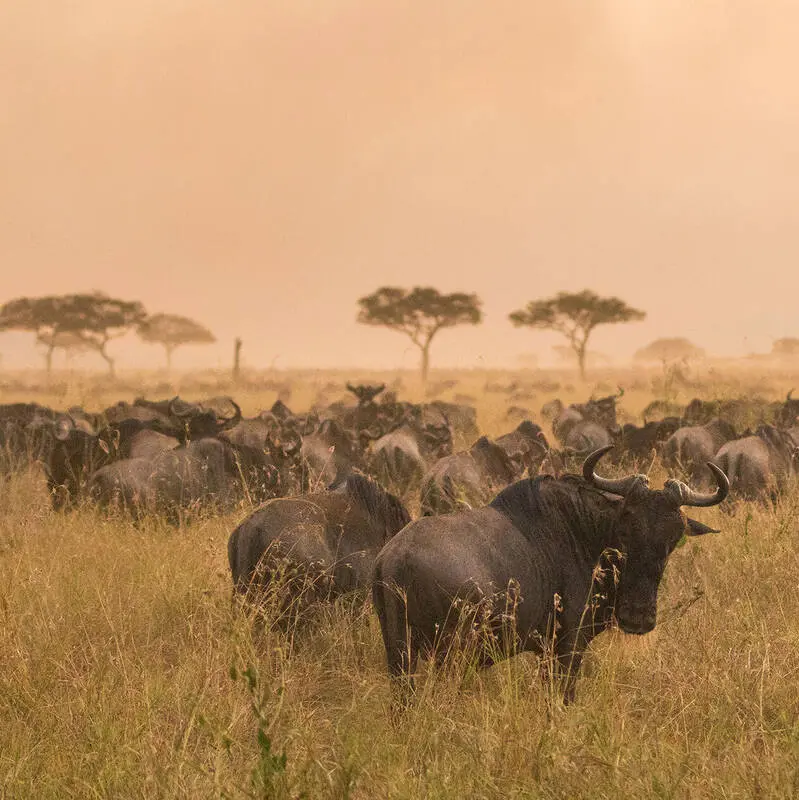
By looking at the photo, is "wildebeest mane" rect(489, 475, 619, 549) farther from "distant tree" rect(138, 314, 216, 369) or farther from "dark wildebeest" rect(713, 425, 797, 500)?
"distant tree" rect(138, 314, 216, 369)

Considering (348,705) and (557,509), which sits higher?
(557,509)

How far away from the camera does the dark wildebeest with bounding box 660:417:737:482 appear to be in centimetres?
1048

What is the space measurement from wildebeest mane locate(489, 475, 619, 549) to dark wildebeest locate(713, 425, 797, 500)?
5.32 meters

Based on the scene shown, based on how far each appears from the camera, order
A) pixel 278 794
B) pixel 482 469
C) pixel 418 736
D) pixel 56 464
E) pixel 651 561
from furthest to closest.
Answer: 1. pixel 56 464
2. pixel 482 469
3. pixel 651 561
4. pixel 418 736
5. pixel 278 794

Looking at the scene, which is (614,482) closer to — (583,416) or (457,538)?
(457,538)

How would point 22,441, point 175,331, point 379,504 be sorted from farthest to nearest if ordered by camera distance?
point 175,331
point 22,441
point 379,504

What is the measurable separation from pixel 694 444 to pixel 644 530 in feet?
23.1

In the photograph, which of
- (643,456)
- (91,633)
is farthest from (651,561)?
(643,456)

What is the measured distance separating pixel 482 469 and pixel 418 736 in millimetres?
5004

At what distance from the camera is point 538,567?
4289 mm

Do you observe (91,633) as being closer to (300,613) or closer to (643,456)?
(300,613)

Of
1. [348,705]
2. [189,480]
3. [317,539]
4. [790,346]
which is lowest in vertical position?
[348,705]

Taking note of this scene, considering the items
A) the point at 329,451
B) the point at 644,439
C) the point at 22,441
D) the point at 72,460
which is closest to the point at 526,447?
the point at 329,451

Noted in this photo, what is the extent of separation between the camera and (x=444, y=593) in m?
3.94
